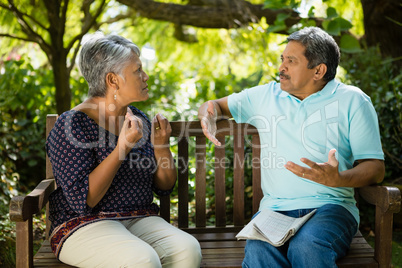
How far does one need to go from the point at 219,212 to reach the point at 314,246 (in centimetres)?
94

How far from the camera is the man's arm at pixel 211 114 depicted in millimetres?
3037

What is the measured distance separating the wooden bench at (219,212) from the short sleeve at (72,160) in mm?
203

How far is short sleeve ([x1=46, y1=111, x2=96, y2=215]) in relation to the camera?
8.40 ft

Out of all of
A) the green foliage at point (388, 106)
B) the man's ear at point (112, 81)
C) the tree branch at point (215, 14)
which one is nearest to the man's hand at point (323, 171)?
the man's ear at point (112, 81)

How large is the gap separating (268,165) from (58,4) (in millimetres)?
2764

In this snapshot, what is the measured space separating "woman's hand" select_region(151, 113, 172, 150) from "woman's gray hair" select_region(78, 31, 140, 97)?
0.37 m

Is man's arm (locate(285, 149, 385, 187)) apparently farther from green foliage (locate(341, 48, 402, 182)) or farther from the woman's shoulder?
green foliage (locate(341, 48, 402, 182))

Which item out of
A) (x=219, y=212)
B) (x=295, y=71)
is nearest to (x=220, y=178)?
(x=219, y=212)

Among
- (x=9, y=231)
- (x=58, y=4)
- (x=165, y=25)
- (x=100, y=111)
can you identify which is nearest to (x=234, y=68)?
(x=165, y=25)

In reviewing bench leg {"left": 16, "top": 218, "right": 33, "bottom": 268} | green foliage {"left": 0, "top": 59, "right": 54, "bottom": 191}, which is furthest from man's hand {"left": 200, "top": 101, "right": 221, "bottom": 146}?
green foliage {"left": 0, "top": 59, "right": 54, "bottom": 191}

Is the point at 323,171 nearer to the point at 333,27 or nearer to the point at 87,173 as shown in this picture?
the point at 87,173

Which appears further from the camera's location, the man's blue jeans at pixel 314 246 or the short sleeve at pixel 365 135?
the short sleeve at pixel 365 135

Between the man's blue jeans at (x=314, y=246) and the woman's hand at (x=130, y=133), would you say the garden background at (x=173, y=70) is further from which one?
the woman's hand at (x=130, y=133)

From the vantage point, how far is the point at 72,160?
2.58m
